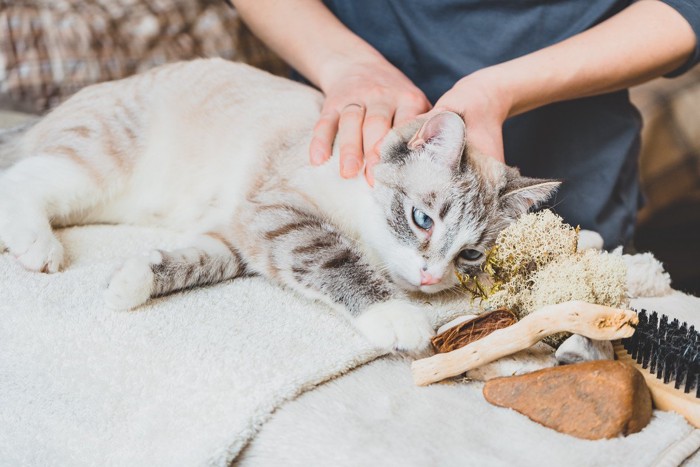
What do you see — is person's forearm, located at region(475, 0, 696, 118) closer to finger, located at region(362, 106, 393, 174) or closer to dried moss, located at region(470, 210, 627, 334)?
finger, located at region(362, 106, 393, 174)

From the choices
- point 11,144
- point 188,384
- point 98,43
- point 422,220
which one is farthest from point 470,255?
point 98,43

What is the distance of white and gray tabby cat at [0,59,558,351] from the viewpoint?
1.35m

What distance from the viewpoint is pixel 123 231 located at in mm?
1676

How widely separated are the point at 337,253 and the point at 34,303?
60cm

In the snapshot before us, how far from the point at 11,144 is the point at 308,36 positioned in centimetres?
92

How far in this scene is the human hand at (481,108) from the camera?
1496 millimetres

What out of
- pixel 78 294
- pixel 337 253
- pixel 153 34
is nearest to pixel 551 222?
pixel 337 253

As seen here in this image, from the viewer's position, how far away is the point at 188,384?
103 centimetres

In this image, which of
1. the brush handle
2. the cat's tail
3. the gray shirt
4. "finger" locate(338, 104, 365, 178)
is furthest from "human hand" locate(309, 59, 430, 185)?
the cat's tail

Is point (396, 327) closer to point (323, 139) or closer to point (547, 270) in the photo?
point (547, 270)

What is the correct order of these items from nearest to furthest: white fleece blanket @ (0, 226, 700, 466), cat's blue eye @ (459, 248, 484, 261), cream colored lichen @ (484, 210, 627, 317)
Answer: white fleece blanket @ (0, 226, 700, 466)
cream colored lichen @ (484, 210, 627, 317)
cat's blue eye @ (459, 248, 484, 261)

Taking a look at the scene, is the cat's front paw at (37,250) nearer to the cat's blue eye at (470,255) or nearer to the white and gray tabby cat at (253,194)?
the white and gray tabby cat at (253,194)

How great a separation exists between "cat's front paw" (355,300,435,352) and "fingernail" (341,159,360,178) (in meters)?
0.34

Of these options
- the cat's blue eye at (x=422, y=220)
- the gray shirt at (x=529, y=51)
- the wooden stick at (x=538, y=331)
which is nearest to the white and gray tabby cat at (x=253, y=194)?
the cat's blue eye at (x=422, y=220)
